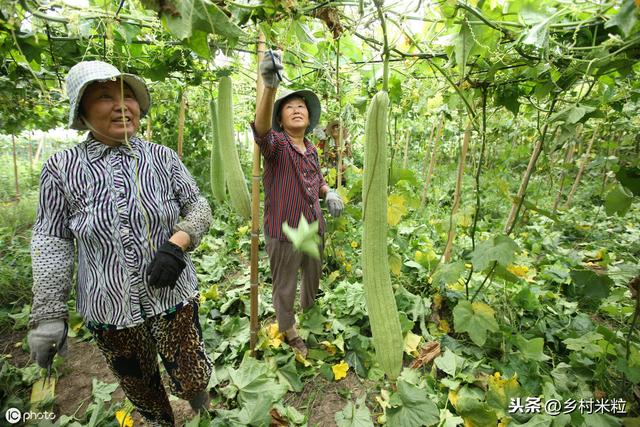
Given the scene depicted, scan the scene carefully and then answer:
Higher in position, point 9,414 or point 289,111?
point 289,111

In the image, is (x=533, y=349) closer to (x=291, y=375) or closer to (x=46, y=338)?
(x=291, y=375)

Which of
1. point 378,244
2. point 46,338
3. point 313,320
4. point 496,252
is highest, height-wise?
point 378,244

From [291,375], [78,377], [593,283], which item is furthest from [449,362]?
[78,377]

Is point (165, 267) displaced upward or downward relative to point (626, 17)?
downward

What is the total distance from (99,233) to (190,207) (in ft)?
1.59

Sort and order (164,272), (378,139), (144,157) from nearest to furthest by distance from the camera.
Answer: (378,139) → (164,272) → (144,157)

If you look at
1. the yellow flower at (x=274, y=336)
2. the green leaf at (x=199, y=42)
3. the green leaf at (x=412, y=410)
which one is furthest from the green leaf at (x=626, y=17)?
the yellow flower at (x=274, y=336)

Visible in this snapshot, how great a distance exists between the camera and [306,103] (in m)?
2.72

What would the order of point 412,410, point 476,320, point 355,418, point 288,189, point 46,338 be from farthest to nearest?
1. point 288,189
2. point 476,320
3. point 355,418
4. point 412,410
5. point 46,338

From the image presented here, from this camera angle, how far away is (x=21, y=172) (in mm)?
13750

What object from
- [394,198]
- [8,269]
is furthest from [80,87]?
[8,269]

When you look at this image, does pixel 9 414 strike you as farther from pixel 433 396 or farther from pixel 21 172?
pixel 21 172

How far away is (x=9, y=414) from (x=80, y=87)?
2235 millimetres

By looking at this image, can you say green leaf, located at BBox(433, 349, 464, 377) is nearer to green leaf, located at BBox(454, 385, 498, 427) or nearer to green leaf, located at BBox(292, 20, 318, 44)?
green leaf, located at BBox(454, 385, 498, 427)
